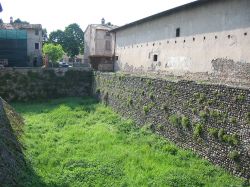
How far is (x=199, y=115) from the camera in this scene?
39.9 ft

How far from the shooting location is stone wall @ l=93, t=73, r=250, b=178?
10.3m

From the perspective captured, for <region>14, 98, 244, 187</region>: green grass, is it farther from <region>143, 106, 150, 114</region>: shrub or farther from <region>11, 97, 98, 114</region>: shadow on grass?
<region>11, 97, 98, 114</region>: shadow on grass

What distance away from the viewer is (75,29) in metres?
57.3

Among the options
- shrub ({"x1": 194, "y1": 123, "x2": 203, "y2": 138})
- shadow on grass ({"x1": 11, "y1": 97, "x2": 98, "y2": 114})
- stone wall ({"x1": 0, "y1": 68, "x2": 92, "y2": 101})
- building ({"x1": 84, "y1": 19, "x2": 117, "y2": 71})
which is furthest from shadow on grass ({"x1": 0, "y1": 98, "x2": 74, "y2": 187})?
building ({"x1": 84, "y1": 19, "x2": 117, "y2": 71})

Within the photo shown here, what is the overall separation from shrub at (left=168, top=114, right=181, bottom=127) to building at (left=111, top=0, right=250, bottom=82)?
329 cm

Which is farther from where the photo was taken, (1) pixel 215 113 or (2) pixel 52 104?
(2) pixel 52 104

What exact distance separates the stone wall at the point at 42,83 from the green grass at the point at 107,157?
6.68 metres

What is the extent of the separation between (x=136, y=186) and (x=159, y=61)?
40.3ft

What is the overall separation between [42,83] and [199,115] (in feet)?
51.7

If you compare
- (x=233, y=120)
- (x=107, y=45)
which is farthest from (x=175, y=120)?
(x=107, y=45)

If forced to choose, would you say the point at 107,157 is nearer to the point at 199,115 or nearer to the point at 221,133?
the point at 199,115

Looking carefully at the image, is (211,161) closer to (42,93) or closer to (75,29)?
(42,93)

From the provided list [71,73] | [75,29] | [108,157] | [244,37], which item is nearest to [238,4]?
[244,37]

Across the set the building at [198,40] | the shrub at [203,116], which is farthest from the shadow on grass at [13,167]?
the building at [198,40]
